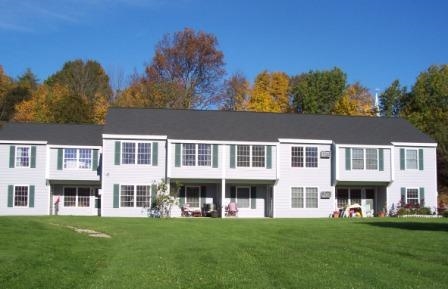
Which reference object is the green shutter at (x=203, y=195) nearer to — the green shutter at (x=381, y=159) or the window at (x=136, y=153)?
the window at (x=136, y=153)

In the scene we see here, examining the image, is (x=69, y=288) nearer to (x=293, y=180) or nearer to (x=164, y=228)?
(x=164, y=228)

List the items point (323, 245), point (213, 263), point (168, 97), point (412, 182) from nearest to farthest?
1. point (213, 263)
2. point (323, 245)
3. point (412, 182)
4. point (168, 97)

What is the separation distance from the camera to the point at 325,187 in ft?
140

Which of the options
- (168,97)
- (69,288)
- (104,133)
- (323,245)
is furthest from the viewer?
(168,97)

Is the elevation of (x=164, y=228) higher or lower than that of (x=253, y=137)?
lower

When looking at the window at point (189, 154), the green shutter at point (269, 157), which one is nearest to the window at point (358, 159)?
the green shutter at point (269, 157)

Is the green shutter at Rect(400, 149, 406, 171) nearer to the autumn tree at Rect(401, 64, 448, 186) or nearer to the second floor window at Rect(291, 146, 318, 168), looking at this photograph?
the second floor window at Rect(291, 146, 318, 168)

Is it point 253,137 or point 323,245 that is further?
point 253,137

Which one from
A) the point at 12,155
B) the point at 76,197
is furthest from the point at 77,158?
the point at 12,155

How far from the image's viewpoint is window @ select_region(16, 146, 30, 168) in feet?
139

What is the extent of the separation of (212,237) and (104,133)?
68.2 ft

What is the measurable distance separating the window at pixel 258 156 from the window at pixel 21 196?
15.3 meters

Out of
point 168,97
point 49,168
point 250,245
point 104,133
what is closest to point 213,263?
point 250,245

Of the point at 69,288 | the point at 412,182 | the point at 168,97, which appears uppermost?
the point at 168,97
